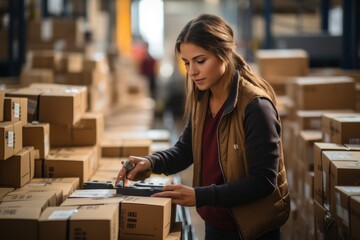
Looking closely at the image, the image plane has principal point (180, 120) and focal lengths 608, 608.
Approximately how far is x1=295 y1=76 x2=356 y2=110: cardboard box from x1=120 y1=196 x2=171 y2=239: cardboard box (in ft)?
10.0

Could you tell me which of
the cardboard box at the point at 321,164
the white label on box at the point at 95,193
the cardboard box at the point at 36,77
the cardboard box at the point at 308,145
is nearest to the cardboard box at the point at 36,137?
the white label on box at the point at 95,193

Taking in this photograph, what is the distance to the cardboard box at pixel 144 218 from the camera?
2.62m

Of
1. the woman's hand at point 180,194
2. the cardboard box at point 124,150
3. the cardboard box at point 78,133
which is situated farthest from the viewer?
the cardboard box at point 124,150

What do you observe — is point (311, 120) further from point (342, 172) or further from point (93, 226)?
point (93, 226)

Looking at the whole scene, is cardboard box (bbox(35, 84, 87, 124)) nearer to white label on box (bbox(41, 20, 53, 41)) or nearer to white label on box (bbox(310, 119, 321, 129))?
white label on box (bbox(310, 119, 321, 129))

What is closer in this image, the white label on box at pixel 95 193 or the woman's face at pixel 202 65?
the woman's face at pixel 202 65

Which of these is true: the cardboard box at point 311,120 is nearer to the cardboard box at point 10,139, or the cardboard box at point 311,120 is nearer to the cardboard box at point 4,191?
the cardboard box at point 10,139

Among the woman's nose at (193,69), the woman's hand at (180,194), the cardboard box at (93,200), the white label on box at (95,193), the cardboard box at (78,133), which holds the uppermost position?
the woman's nose at (193,69)

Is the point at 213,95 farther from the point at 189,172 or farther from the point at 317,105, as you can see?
the point at 189,172

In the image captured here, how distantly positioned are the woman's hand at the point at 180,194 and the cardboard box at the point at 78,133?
58.8 inches

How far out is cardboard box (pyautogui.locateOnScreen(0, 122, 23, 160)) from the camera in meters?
3.04

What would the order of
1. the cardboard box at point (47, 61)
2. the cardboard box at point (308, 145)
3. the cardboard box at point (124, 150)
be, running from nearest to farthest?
1. the cardboard box at point (124, 150)
2. the cardboard box at point (308, 145)
3. the cardboard box at point (47, 61)

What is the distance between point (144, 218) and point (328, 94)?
125 inches

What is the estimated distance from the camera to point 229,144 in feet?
8.58
